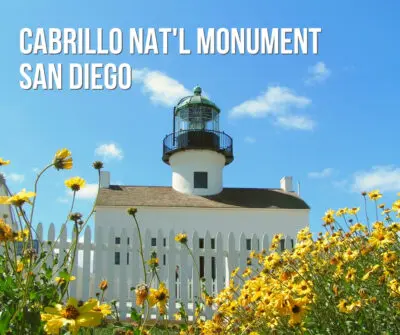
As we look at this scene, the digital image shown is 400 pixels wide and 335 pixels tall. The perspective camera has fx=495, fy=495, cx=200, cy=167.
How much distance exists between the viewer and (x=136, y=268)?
884 cm

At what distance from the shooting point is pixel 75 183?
217 centimetres

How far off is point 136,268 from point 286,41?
4.71 metres

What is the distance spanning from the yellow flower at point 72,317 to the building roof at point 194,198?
1936 centimetres

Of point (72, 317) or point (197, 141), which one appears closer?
point (72, 317)

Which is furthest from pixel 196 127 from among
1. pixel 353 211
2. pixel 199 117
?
pixel 353 211

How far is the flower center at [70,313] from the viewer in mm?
1310

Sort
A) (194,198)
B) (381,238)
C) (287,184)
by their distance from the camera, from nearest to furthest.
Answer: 1. (381,238)
2. (194,198)
3. (287,184)

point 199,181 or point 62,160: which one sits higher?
point 199,181

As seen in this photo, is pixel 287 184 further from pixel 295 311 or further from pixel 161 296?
pixel 161 296

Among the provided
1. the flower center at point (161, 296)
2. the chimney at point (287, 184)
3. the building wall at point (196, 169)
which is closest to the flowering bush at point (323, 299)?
the flower center at point (161, 296)

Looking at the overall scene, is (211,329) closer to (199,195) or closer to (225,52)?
(225,52)

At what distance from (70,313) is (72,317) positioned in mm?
12

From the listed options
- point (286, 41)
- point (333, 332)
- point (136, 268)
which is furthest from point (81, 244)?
point (333, 332)

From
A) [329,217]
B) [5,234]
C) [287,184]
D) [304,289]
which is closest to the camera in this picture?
[5,234]
